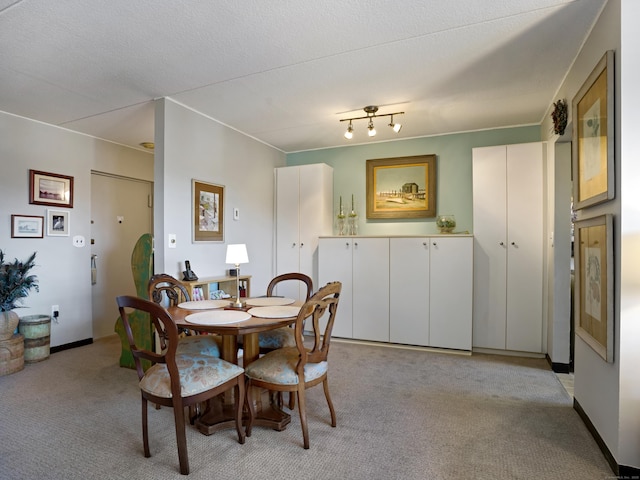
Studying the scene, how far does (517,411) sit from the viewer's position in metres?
2.59

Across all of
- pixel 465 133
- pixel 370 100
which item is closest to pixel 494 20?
pixel 370 100

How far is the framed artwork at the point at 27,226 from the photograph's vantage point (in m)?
3.71

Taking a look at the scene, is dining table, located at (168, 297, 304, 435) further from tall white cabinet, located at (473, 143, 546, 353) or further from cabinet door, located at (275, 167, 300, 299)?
tall white cabinet, located at (473, 143, 546, 353)

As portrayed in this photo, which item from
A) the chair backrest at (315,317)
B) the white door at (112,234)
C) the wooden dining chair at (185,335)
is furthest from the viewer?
the white door at (112,234)

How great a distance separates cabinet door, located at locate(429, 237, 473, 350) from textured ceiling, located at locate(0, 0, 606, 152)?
4.60ft

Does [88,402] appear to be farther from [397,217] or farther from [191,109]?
[397,217]

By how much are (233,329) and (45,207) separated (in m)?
3.24

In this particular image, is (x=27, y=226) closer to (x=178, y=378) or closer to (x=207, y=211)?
(x=207, y=211)

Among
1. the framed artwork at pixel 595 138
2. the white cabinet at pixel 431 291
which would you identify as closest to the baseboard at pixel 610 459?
the framed artwork at pixel 595 138

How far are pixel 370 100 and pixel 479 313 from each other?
2.52 metres

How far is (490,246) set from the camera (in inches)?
155

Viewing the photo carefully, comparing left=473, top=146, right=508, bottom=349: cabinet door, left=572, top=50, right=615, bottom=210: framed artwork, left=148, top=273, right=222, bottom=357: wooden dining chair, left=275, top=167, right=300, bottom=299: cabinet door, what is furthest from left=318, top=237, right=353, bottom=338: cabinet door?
left=572, top=50, right=615, bottom=210: framed artwork

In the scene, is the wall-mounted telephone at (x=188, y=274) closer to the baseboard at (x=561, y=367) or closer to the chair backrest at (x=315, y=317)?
the chair backrest at (x=315, y=317)

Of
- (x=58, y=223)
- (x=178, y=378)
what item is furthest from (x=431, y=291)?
(x=58, y=223)
